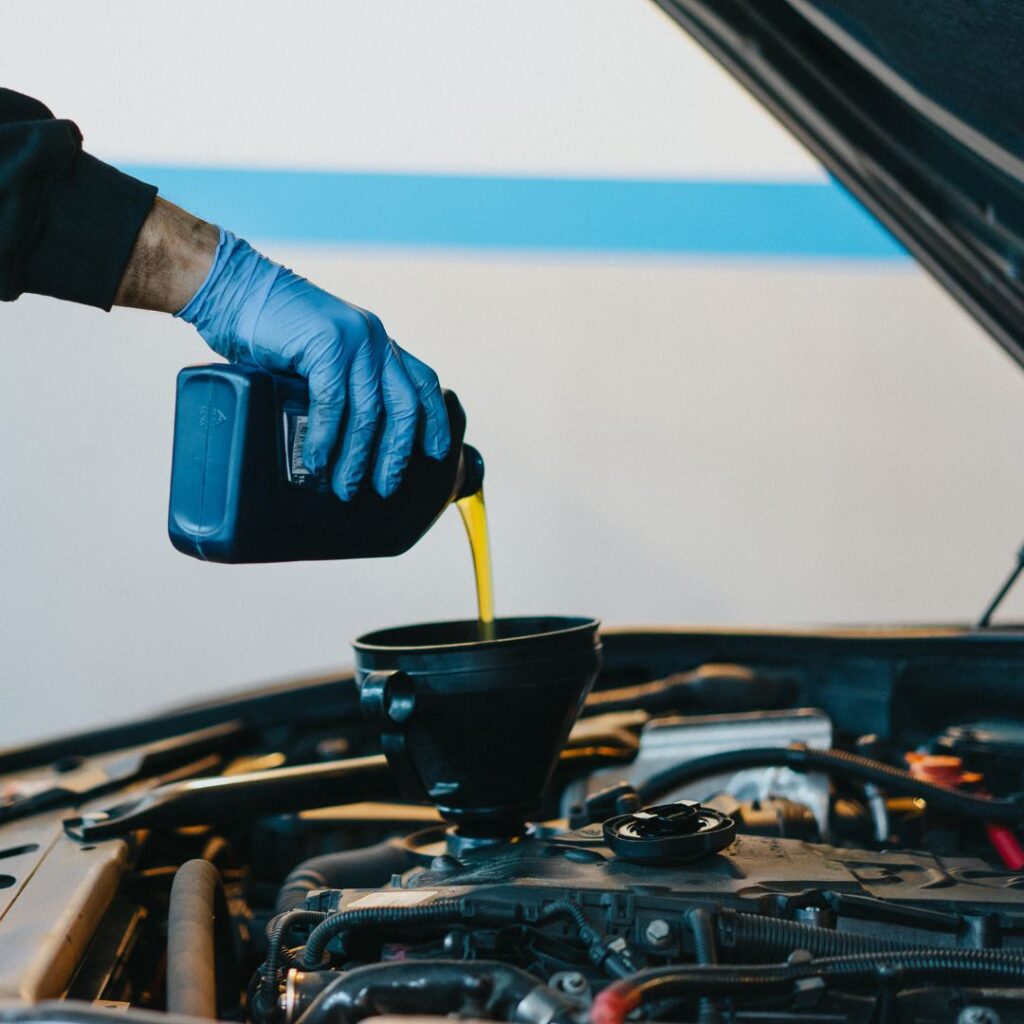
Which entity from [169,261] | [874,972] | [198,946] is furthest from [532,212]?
[874,972]

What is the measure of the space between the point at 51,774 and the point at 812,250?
8.50ft

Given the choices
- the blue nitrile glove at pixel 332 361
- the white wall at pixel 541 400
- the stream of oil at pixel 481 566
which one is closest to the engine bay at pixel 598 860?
the stream of oil at pixel 481 566

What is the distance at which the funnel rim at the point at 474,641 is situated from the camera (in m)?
0.81

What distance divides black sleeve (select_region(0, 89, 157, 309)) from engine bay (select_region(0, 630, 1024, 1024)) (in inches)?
19.3

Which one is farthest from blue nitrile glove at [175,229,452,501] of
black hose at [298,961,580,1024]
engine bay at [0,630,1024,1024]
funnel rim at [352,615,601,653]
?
black hose at [298,961,580,1024]

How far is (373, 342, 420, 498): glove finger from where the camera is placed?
908mm

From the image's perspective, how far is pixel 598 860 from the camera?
0.79 m

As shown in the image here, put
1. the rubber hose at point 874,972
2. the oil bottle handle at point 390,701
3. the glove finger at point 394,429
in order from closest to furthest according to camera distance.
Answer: the rubber hose at point 874,972 → the oil bottle handle at point 390,701 → the glove finger at point 394,429

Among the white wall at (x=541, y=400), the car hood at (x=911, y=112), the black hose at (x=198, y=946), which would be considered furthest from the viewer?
the white wall at (x=541, y=400)

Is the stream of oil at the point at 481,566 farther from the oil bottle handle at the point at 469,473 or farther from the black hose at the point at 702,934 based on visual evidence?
the black hose at the point at 702,934

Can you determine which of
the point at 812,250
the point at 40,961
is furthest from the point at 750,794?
the point at 812,250

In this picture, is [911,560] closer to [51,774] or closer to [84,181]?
[51,774]

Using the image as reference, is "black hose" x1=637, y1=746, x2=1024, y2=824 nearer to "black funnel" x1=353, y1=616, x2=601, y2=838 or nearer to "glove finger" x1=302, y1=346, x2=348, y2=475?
"black funnel" x1=353, y1=616, x2=601, y2=838

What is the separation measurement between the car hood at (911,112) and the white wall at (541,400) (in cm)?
146
